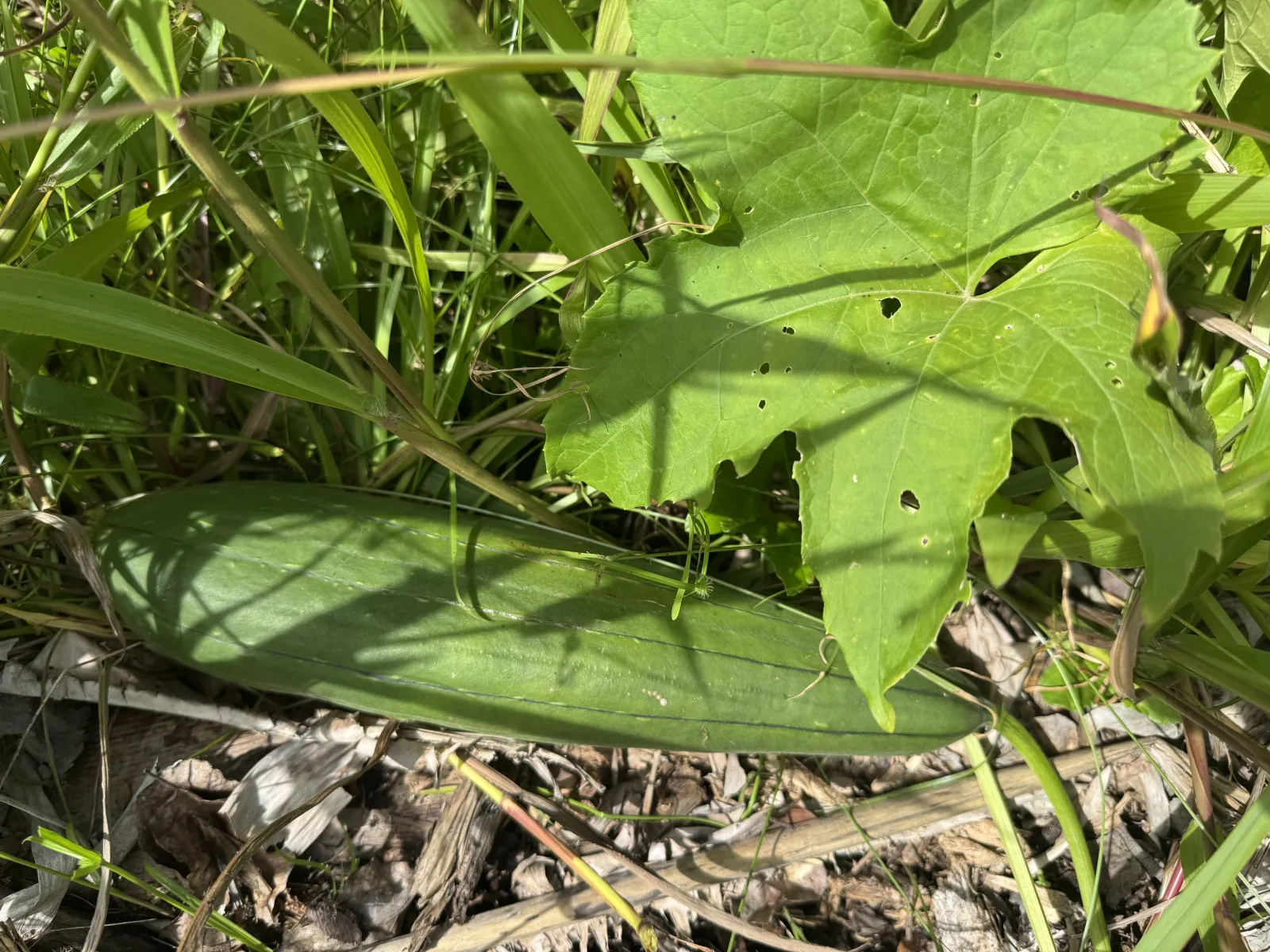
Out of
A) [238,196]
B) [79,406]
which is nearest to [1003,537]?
[238,196]

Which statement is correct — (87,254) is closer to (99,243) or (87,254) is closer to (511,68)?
(99,243)

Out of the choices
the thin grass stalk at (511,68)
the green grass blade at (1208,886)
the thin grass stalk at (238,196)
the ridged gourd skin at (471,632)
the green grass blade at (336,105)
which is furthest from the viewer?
the ridged gourd skin at (471,632)

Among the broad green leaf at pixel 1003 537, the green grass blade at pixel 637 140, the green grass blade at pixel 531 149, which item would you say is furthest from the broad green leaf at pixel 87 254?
the broad green leaf at pixel 1003 537

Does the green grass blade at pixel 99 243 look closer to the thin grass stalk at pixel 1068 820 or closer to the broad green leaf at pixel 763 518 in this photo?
the broad green leaf at pixel 763 518

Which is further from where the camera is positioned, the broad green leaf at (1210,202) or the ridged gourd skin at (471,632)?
the ridged gourd skin at (471,632)

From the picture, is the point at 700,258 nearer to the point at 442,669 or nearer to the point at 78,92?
the point at 442,669

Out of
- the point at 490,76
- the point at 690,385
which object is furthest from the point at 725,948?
the point at 490,76
